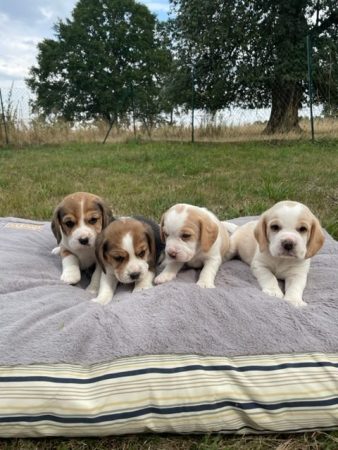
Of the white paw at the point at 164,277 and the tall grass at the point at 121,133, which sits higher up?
the tall grass at the point at 121,133

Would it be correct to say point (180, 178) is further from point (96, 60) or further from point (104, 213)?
point (96, 60)

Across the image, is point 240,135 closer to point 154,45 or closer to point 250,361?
point 250,361

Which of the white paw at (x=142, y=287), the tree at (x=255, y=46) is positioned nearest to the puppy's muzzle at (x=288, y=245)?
the white paw at (x=142, y=287)

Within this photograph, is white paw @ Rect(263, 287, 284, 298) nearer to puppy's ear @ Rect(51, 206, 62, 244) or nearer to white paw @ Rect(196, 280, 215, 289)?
white paw @ Rect(196, 280, 215, 289)

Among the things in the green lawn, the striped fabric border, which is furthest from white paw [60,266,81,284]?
the green lawn

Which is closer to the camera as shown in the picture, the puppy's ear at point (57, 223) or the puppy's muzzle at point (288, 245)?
the puppy's muzzle at point (288, 245)

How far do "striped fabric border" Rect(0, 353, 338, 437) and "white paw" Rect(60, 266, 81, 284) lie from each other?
1.47m

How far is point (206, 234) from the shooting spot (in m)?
4.00

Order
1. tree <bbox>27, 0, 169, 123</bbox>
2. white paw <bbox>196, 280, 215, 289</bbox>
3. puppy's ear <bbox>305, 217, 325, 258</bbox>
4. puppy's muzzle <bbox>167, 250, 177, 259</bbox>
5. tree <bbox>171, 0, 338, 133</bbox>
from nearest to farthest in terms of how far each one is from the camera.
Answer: puppy's ear <bbox>305, 217, 325, 258</bbox>
white paw <bbox>196, 280, 215, 289</bbox>
puppy's muzzle <bbox>167, 250, 177, 259</bbox>
tree <bbox>171, 0, 338, 133</bbox>
tree <bbox>27, 0, 169, 123</bbox>

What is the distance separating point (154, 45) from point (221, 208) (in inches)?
1963

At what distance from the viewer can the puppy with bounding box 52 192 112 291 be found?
13.5ft

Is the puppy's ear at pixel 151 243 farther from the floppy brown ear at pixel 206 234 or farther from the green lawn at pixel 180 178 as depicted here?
the green lawn at pixel 180 178

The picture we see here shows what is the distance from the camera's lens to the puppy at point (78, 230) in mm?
4105

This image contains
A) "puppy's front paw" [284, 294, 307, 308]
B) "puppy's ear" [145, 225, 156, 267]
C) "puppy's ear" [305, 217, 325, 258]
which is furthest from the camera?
"puppy's ear" [145, 225, 156, 267]
